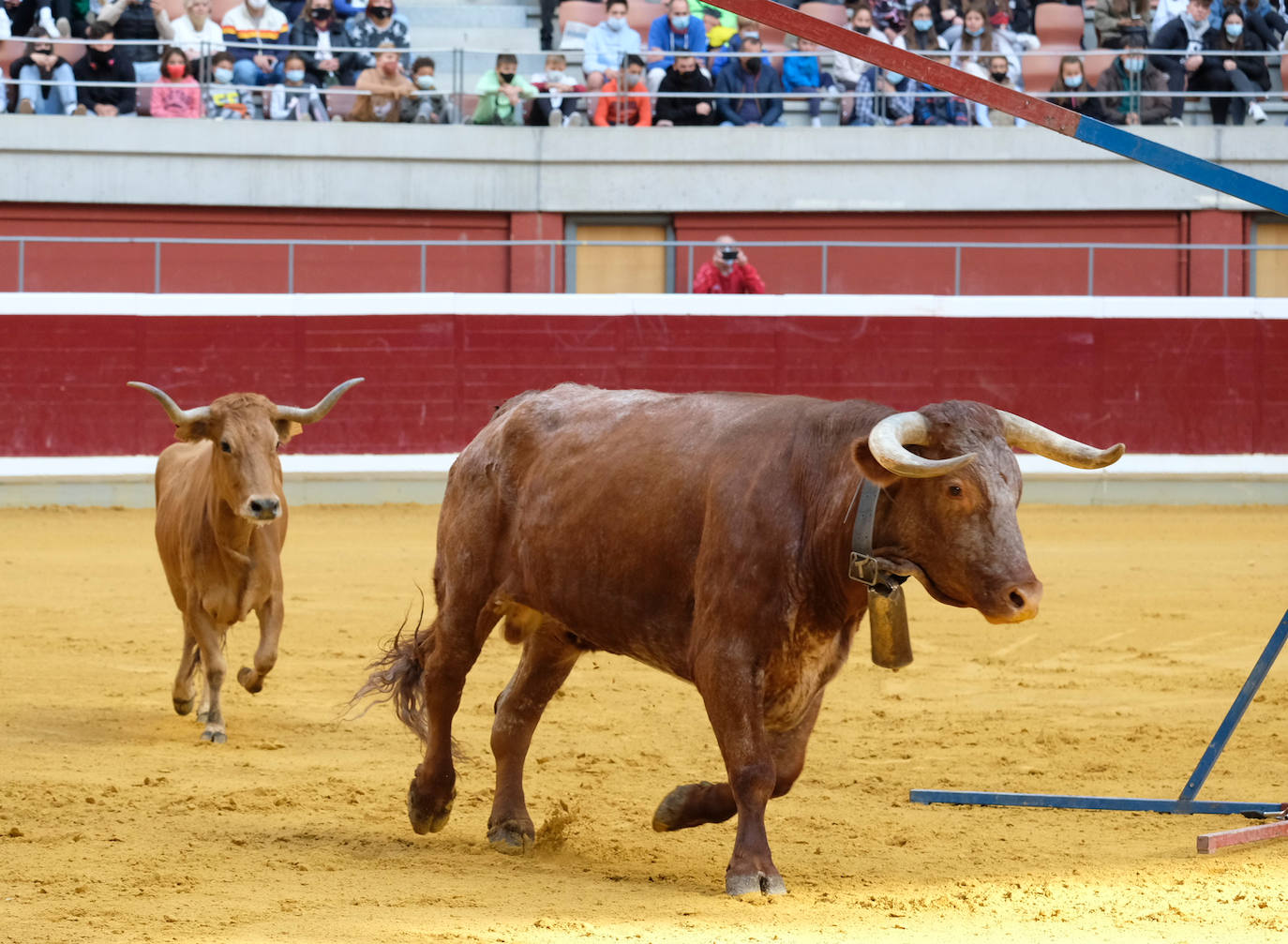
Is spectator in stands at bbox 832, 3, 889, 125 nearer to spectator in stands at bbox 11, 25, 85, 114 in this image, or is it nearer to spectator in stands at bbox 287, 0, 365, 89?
→ spectator in stands at bbox 287, 0, 365, 89

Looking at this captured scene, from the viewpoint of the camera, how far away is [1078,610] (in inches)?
423

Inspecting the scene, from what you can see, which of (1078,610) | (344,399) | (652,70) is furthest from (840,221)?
(1078,610)

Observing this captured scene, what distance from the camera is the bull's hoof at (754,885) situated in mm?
4484

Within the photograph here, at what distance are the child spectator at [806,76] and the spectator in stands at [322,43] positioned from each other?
470 centimetres

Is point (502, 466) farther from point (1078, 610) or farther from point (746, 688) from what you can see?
point (1078, 610)

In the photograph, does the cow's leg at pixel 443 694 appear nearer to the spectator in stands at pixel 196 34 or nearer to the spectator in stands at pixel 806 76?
the spectator in stands at pixel 196 34

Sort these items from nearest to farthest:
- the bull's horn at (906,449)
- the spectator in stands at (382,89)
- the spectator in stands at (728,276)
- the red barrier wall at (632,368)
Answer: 1. the bull's horn at (906,449)
2. the red barrier wall at (632,368)
3. the spectator in stands at (728,276)
4. the spectator in stands at (382,89)

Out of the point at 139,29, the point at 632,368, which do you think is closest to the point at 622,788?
the point at 632,368

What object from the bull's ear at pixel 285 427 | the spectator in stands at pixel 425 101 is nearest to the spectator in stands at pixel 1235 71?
the spectator in stands at pixel 425 101

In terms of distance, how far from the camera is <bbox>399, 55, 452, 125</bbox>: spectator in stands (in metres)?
18.5

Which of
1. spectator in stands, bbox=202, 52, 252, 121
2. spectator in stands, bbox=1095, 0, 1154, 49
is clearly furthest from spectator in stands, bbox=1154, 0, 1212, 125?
spectator in stands, bbox=202, 52, 252, 121

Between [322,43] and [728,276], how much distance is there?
554 centimetres

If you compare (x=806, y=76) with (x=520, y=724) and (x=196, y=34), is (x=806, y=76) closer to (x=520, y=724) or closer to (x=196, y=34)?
(x=196, y=34)

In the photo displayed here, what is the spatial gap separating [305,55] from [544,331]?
15.5 ft
